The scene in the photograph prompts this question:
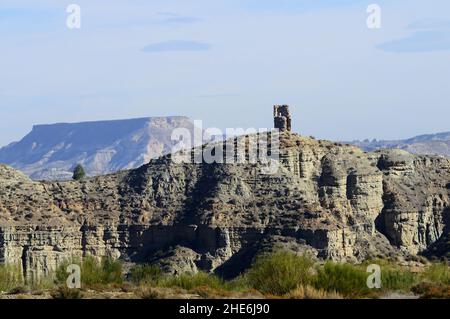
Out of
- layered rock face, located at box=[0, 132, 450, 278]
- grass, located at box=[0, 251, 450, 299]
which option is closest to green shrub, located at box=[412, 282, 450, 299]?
grass, located at box=[0, 251, 450, 299]

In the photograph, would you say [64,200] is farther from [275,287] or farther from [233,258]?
[275,287]

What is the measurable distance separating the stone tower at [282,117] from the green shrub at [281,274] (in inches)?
2764

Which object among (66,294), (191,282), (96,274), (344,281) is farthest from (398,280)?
(66,294)

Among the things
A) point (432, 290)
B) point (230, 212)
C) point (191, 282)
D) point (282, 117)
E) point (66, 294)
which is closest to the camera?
point (66, 294)

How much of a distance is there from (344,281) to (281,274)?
3.13 metres

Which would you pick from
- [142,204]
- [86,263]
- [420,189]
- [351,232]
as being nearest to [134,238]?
[142,204]

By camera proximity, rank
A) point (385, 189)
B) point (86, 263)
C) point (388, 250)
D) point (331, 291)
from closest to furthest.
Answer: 1. point (331, 291)
2. point (86, 263)
3. point (388, 250)
4. point (385, 189)

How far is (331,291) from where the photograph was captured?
42719 millimetres

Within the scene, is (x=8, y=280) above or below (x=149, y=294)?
below

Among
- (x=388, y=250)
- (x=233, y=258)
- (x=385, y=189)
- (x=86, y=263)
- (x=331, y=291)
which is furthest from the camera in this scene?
(x=385, y=189)

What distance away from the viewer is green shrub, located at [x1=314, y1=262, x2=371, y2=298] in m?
42.9

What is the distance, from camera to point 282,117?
120 metres

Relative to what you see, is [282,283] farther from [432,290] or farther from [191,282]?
[191,282]

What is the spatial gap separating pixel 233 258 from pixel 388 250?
1592 centimetres
